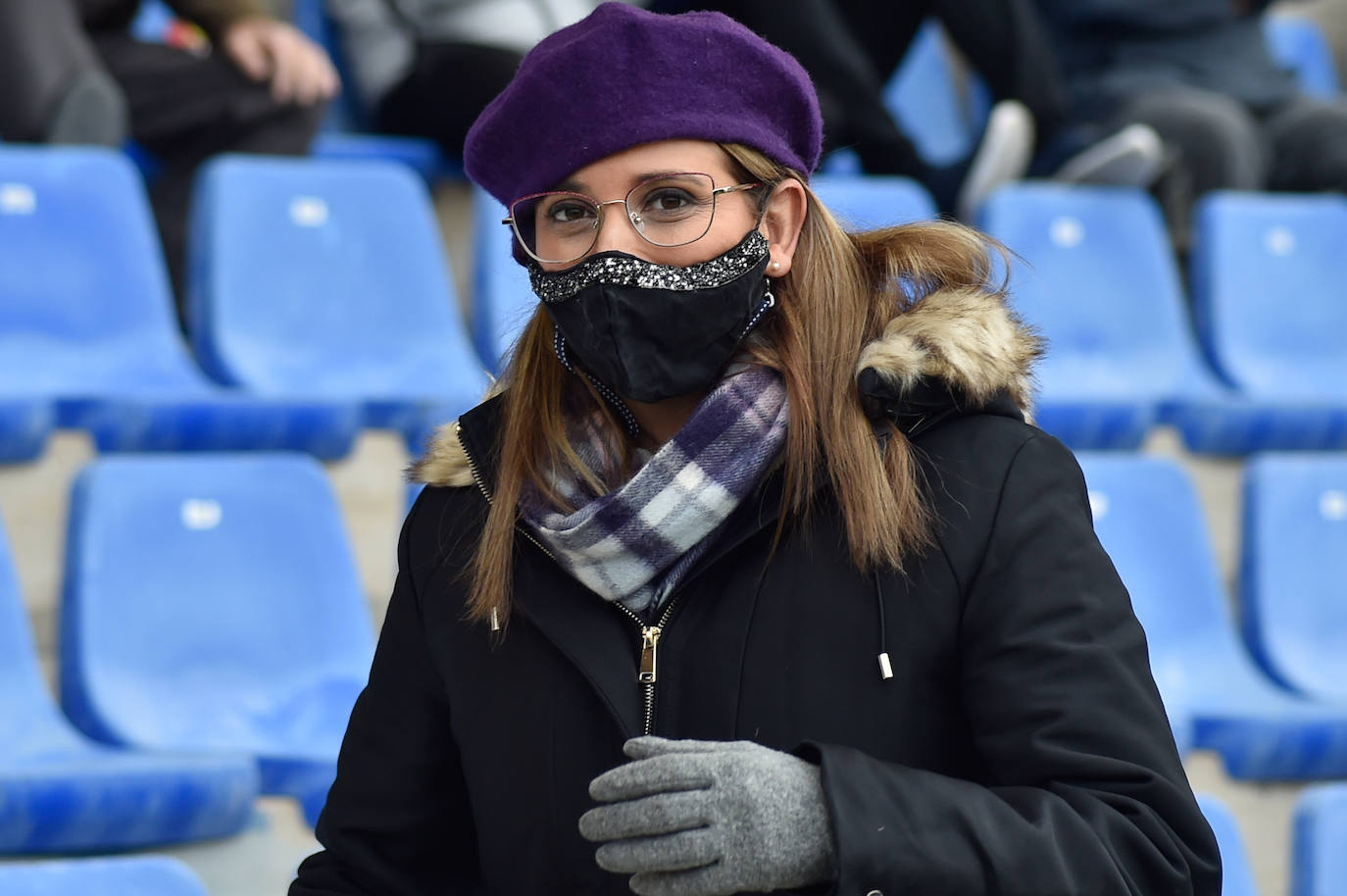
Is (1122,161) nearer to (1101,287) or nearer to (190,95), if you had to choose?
(1101,287)

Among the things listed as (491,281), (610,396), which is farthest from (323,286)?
(610,396)

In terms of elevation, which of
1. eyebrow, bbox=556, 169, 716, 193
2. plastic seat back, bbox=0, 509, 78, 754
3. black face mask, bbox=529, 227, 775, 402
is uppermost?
eyebrow, bbox=556, 169, 716, 193

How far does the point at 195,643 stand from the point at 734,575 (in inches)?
58.5

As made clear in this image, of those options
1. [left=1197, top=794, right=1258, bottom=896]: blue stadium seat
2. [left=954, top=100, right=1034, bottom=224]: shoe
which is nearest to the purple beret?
[left=1197, top=794, right=1258, bottom=896]: blue stadium seat

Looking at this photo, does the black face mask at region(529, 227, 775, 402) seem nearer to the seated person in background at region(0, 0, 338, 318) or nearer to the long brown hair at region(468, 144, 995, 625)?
the long brown hair at region(468, 144, 995, 625)

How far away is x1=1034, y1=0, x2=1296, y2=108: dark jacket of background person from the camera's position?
4500mm

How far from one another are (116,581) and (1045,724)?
179cm

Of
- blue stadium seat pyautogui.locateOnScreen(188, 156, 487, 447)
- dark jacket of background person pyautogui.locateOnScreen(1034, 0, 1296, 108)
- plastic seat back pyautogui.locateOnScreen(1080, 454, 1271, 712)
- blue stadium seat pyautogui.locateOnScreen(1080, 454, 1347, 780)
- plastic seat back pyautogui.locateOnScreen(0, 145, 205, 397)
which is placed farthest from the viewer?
dark jacket of background person pyautogui.locateOnScreen(1034, 0, 1296, 108)

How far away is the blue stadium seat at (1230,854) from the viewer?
1.83 metres

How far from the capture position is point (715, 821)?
3.81 ft

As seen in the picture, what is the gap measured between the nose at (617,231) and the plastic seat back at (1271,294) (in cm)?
295

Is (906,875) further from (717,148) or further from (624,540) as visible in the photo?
(717,148)

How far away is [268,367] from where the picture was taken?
10.9ft

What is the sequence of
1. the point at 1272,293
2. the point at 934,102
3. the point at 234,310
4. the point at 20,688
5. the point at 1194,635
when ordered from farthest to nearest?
1. the point at 934,102
2. the point at 1272,293
3. the point at 234,310
4. the point at 1194,635
5. the point at 20,688
